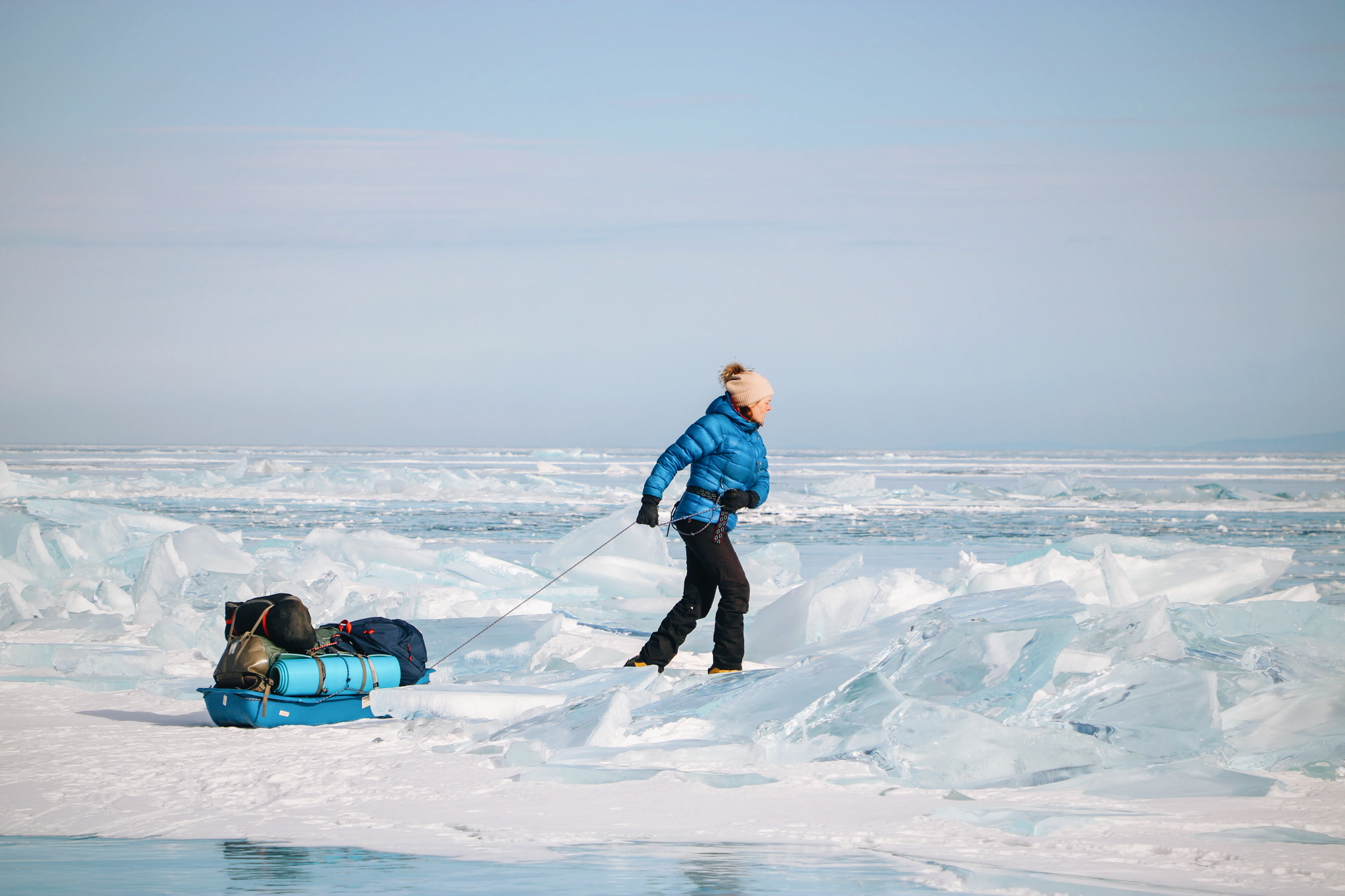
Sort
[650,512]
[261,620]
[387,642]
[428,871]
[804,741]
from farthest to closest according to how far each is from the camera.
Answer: [387,642] < [650,512] < [261,620] < [804,741] < [428,871]

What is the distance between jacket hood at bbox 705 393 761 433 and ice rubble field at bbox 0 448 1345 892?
3.47 ft

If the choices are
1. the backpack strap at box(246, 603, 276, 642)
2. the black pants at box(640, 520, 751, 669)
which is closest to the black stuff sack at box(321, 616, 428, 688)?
the backpack strap at box(246, 603, 276, 642)

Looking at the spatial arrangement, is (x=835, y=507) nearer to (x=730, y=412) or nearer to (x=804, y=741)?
(x=730, y=412)

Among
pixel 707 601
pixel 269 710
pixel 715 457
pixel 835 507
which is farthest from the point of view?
pixel 835 507

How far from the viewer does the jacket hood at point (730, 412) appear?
4.93 m

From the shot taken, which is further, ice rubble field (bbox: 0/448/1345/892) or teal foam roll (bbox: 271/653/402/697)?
teal foam roll (bbox: 271/653/402/697)

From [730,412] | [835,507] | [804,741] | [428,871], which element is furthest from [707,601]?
[835,507]

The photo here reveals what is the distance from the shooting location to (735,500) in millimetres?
4844

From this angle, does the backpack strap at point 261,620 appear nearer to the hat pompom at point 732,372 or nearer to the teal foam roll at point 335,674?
the teal foam roll at point 335,674

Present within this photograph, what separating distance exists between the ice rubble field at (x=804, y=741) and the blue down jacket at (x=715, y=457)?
76 cm

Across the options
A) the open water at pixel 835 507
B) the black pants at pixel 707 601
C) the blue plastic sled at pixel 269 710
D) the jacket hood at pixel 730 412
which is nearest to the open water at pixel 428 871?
the blue plastic sled at pixel 269 710

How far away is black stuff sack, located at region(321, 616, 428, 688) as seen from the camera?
4.70 metres

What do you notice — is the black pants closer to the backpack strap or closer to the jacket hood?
the jacket hood

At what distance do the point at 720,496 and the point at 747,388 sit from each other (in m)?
0.50
